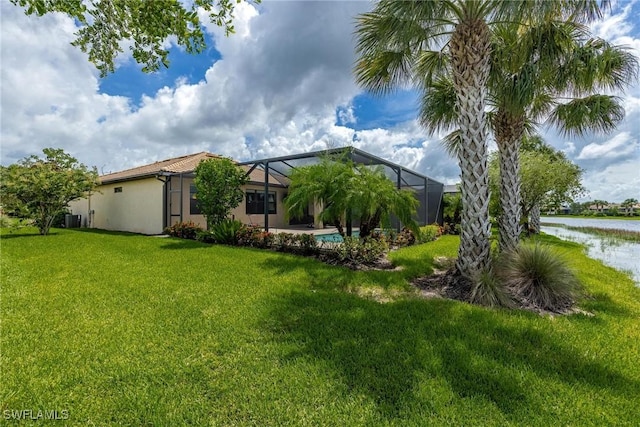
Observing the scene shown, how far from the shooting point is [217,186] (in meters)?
12.9

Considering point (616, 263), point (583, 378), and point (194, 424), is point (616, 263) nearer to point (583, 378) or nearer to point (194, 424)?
point (583, 378)

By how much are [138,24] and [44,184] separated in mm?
15077

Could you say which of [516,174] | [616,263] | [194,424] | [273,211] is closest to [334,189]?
[516,174]

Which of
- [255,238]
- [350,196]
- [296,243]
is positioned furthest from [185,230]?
[350,196]

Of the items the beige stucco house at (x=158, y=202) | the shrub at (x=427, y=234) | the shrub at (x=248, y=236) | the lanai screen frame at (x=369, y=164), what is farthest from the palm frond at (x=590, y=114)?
the beige stucco house at (x=158, y=202)

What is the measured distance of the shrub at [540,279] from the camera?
5.81 m

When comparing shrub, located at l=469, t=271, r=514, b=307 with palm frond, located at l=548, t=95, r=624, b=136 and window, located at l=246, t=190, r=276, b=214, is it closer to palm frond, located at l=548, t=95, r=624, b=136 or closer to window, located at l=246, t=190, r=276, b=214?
palm frond, located at l=548, t=95, r=624, b=136

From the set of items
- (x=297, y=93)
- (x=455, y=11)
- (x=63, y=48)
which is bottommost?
(x=63, y=48)

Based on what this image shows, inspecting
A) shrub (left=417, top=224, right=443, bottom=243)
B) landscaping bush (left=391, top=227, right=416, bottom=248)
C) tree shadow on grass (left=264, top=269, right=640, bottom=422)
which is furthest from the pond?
tree shadow on grass (left=264, top=269, right=640, bottom=422)

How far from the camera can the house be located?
16.2 metres

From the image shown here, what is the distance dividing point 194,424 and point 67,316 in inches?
142

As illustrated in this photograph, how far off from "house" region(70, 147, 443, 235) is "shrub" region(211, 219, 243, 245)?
5.54ft

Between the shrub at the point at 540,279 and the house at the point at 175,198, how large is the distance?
22.8 ft

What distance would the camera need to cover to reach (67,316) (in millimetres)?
4699
